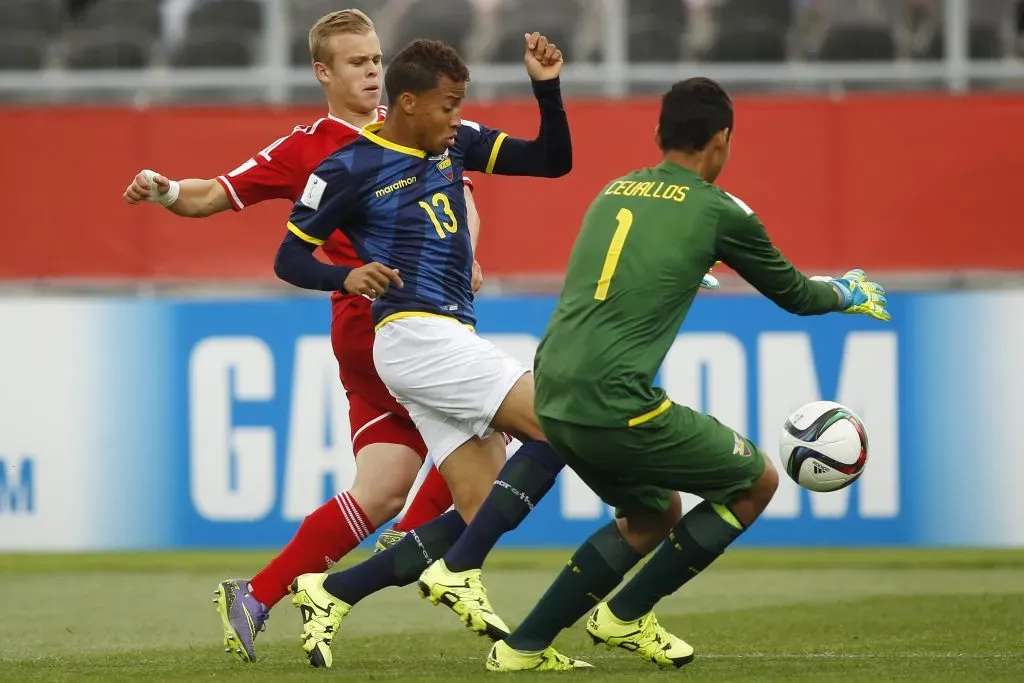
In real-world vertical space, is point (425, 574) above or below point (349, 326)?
below

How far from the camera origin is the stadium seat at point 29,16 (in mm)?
12875

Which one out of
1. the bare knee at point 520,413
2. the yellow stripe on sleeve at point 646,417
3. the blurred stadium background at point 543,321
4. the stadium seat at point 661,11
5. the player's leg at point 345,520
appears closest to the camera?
the yellow stripe on sleeve at point 646,417

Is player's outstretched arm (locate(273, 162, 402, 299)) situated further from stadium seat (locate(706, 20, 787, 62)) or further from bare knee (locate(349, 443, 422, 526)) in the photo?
stadium seat (locate(706, 20, 787, 62))

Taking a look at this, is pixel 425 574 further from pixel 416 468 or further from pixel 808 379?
pixel 808 379

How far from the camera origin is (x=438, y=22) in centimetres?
1266

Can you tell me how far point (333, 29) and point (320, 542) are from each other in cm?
179

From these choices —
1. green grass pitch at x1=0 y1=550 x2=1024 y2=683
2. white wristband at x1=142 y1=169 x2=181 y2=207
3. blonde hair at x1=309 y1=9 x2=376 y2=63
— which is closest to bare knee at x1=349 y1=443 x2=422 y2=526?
green grass pitch at x1=0 y1=550 x2=1024 y2=683

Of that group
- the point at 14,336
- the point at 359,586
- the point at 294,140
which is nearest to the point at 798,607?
the point at 359,586

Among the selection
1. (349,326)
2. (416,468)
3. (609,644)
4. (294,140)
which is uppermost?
(294,140)

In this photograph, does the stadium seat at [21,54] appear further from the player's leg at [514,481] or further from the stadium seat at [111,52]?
the player's leg at [514,481]

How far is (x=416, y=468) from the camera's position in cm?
574

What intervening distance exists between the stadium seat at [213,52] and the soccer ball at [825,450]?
785cm

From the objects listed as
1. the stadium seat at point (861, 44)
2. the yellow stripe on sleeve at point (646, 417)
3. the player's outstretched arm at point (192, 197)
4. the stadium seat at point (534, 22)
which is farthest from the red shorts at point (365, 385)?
the stadium seat at point (861, 44)

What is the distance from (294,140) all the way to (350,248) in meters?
0.45
